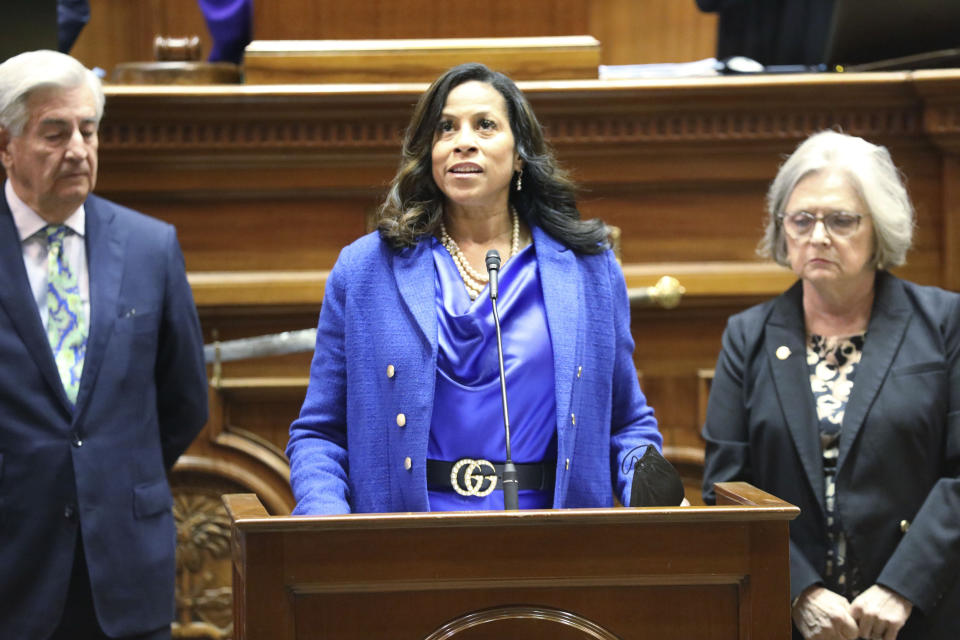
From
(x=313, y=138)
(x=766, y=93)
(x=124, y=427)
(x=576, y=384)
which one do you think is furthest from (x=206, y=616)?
(x=766, y=93)

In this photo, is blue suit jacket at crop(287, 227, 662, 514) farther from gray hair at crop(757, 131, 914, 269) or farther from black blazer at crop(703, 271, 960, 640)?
gray hair at crop(757, 131, 914, 269)

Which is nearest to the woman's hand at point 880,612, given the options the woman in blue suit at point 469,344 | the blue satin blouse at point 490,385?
the woman in blue suit at point 469,344

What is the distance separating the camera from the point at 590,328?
2.11 meters

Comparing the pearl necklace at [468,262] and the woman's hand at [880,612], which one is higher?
the pearl necklace at [468,262]

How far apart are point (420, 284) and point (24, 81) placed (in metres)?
1.03

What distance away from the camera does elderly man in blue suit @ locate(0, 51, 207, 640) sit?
239 cm

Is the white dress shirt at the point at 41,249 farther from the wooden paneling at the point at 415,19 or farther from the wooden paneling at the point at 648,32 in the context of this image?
the wooden paneling at the point at 648,32

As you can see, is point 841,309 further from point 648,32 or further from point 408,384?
point 648,32

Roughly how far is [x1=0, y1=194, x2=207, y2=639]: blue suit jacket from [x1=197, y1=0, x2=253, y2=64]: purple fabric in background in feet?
3.38

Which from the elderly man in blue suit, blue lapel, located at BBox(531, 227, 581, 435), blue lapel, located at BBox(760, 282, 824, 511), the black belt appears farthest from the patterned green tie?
blue lapel, located at BBox(760, 282, 824, 511)

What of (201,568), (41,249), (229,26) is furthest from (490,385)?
(229,26)

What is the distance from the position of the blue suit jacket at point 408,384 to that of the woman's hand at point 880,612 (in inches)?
19.9

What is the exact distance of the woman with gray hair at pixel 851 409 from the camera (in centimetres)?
224

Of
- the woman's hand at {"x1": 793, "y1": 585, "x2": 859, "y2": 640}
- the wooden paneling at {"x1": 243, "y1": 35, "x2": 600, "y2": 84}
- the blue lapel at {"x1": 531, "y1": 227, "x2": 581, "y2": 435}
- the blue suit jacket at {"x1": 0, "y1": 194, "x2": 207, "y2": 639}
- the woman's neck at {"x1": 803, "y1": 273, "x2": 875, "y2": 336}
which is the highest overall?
the wooden paneling at {"x1": 243, "y1": 35, "x2": 600, "y2": 84}
